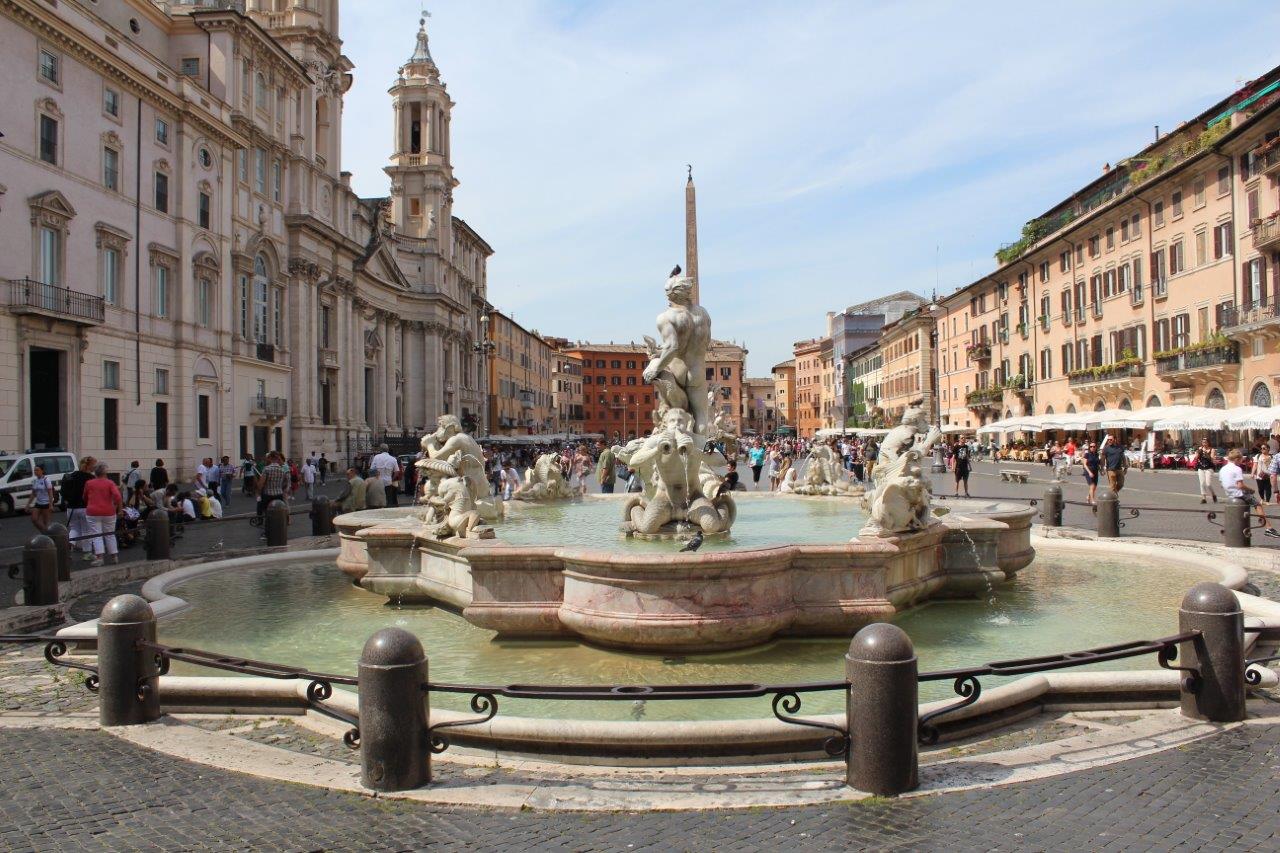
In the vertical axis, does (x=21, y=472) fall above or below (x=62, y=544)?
above

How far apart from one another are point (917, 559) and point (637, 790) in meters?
4.51

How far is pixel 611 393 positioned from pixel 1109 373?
315ft

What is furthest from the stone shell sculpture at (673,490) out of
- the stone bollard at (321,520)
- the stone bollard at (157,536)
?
the stone bollard at (321,520)

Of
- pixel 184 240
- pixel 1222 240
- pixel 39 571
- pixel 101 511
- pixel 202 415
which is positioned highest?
pixel 184 240

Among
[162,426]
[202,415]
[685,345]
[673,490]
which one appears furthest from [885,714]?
[202,415]

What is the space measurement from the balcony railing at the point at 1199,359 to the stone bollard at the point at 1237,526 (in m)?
25.3

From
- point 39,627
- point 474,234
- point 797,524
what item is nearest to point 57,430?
point 39,627

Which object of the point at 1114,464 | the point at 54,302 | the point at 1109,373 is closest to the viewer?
the point at 1114,464

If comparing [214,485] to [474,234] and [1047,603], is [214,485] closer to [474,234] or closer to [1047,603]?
[1047,603]

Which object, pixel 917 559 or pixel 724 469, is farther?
pixel 724 469

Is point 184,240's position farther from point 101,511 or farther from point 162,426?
point 101,511

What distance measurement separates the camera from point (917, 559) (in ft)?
26.8

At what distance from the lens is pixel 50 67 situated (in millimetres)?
27078

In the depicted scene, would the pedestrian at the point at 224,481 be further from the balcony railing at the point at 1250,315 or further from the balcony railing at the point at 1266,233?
the balcony railing at the point at 1266,233
